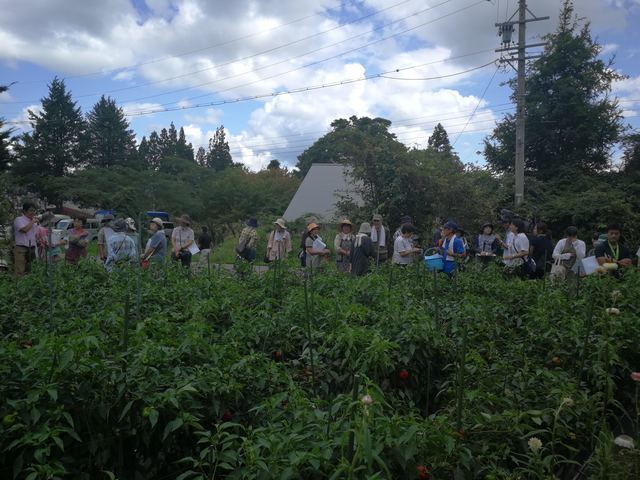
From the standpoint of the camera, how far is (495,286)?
Answer: 524 centimetres

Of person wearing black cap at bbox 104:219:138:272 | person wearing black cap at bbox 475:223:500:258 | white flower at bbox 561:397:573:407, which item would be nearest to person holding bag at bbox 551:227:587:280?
person wearing black cap at bbox 475:223:500:258

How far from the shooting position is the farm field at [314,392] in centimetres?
195

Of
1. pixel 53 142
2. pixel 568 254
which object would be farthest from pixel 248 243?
pixel 53 142

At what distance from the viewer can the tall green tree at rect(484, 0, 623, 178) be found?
2331cm

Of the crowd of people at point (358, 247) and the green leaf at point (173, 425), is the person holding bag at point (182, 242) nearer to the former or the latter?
the crowd of people at point (358, 247)

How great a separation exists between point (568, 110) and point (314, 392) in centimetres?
2440

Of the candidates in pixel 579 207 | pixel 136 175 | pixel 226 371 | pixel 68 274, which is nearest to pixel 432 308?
pixel 226 371

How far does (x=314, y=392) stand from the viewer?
2.77 m

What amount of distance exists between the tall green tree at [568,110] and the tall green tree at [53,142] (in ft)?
123

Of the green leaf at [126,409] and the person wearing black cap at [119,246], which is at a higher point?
the person wearing black cap at [119,246]

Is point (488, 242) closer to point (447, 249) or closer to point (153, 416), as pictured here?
point (447, 249)

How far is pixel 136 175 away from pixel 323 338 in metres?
36.5

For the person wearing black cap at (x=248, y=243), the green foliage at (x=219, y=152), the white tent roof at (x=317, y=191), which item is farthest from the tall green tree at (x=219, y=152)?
the person wearing black cap at (x=248, y=243)

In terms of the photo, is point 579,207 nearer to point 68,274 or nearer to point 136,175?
point 68,274
